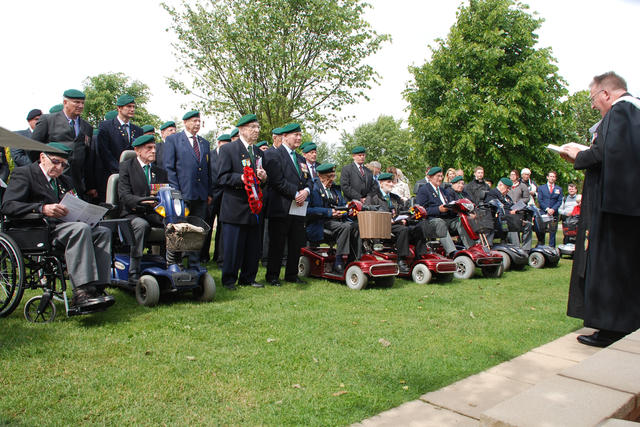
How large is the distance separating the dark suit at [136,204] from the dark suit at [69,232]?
76cm

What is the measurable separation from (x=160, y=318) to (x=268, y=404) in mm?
2316

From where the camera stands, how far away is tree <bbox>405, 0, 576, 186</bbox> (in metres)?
26.5

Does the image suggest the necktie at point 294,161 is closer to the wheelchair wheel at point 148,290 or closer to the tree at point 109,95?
the wheelchair wheel at point 148,290

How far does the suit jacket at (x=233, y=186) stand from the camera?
21.7 feet

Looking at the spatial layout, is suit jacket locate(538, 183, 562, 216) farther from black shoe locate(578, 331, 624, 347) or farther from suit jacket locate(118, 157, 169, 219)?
suit jacket locate(118, 157, 169, 219)

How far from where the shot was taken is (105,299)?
464 centimetres

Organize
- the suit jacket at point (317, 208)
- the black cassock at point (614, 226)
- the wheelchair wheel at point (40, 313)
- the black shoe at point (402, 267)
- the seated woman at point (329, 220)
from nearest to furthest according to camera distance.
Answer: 1. the black cassock at point (614, 226)
2. the wheelchair wheel at point (40, 313)
3. the seated woman at point (329, 220)
4. the suit jacket at point (317, 208)
5. the black shoe at point (402, 267)

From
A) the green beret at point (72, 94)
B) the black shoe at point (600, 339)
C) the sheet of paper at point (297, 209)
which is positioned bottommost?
the black shoe at point (600, 339)

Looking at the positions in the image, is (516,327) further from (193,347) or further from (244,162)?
(244,162)

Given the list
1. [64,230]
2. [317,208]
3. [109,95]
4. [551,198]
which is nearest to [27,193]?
[64,230]

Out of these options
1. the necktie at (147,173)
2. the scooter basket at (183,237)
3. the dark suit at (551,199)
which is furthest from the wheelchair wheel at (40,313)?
the dark suit at (551,199)

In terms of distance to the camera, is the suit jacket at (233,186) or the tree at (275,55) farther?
the tree at (275,55)

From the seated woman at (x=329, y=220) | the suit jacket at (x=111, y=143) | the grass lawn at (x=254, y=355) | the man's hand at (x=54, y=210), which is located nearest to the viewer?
the grass lawn at (x=254, y=355)

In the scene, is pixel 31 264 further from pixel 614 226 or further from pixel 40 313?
pixel 614 226
